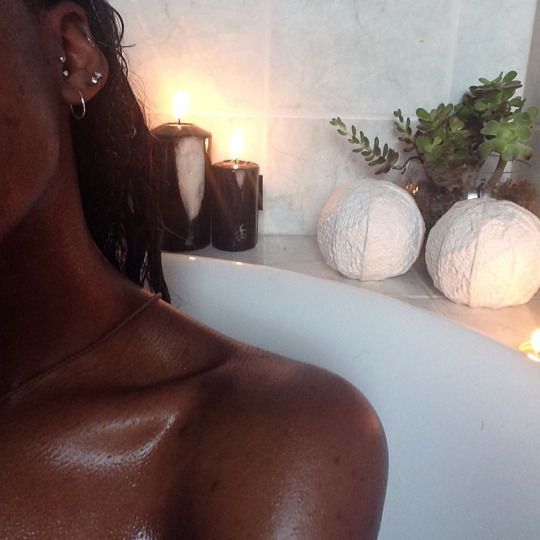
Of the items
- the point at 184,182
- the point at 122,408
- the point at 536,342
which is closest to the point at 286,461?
the point at 122,408

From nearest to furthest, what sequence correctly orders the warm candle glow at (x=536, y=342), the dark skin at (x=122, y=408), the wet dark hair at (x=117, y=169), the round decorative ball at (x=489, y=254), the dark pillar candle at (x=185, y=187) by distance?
the dark skin at (x=122, y=408), the wet dark hair at (x=117, y=169), the warm candle glow at (x=536, y=342), the round decorative ball at (x=489, y=254), the dark pillar candle at (x=185, y=187)

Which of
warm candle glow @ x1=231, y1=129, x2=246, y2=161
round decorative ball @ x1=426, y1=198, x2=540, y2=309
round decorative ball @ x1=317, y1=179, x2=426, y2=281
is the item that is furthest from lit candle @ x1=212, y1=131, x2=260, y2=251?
round decorative ball @ x1=426, y1=198, x2=540, y2=309

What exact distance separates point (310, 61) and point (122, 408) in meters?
0.77

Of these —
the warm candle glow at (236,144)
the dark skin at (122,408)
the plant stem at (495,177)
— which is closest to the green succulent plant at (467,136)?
the plant stem at (495,177)

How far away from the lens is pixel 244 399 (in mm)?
556

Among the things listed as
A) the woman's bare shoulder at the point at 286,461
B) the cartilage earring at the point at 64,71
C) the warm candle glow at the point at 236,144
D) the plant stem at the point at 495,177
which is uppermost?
the cartilage earring at the point at 64,71

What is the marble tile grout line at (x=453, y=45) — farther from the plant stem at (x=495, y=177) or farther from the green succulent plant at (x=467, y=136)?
the plant stem at (x=495, y=177)

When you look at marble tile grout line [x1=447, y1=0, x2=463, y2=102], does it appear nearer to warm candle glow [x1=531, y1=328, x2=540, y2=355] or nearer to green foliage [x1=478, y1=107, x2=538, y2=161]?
green foliage [x1=478, y1=107, x2=538, y2=161]

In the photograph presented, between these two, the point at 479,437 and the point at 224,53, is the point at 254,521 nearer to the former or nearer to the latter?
the point at 479,437

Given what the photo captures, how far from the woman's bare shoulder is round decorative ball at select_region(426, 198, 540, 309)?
0.49 metres

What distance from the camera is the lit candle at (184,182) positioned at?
1.11m

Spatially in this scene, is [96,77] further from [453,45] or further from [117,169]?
[453,45]

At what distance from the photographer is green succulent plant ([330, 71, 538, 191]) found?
1.08 metres

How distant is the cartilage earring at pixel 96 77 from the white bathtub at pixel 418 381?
0.42 metres
